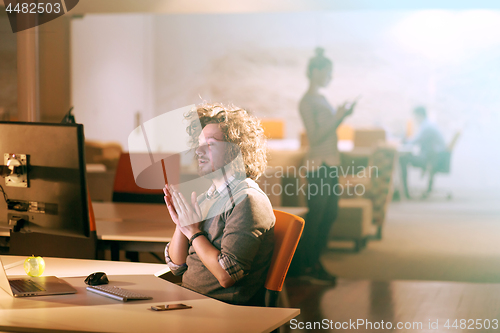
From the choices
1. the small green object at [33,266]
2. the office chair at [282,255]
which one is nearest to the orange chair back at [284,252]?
the office chair at [282,255]

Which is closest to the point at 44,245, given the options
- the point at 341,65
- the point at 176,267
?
the point at 176,267

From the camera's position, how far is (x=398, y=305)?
326 cm

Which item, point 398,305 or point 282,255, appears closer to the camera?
point 282,255

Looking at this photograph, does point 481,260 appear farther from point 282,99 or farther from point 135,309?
point 135,309

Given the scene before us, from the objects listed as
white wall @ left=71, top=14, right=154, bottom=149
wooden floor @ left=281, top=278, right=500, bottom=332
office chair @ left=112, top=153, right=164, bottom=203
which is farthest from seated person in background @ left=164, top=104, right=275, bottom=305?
white wall @ left=71, top=14, right=154, bottom=149

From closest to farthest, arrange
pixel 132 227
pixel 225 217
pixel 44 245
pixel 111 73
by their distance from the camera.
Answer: pixel 225 217, pixel 44 245, pixel 132 227, pixel 111 73

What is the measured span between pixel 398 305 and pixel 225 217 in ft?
7.16

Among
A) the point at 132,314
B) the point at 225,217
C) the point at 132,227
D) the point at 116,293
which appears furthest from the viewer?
the point at 132,227

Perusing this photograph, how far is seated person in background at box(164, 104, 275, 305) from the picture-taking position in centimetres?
147

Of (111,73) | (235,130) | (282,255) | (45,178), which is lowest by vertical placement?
(282,255)

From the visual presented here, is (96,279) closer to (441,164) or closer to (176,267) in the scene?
(176,267)

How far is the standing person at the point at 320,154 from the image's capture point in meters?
3.48

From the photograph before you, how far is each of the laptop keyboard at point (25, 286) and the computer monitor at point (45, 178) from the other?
159mm

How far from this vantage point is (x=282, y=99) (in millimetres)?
3525
